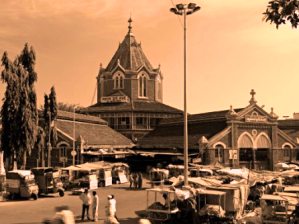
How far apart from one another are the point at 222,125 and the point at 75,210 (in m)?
35.4

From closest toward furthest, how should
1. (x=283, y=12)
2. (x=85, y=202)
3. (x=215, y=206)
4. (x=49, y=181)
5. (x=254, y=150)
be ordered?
(x=283, y=12), (x=215, y=206), (x=85, y=202), (x=49, y=181), (x=254, y=150)

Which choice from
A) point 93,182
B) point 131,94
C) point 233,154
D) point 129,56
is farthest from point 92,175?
point 129,56

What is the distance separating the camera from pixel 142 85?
82.1m

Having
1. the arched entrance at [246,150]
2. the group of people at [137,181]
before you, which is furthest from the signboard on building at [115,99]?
the group of people at [137,181]

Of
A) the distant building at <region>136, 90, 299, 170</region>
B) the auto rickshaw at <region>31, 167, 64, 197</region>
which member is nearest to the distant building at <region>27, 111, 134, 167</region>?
the distant building at <region>136, 90, 299, 170</region>

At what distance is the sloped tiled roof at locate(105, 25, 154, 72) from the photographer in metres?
83.5

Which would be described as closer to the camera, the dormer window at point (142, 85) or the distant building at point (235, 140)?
the distant building at point (235, 140)

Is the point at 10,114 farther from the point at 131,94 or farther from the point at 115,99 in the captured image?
the point at 131,94

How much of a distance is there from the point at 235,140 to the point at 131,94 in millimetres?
27347

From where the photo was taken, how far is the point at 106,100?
8031 centimetres

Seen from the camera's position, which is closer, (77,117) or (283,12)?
(283,12)

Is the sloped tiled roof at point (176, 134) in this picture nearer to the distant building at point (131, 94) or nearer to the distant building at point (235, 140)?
the distant building at point (235, 140)

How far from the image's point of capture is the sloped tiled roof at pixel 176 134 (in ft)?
192

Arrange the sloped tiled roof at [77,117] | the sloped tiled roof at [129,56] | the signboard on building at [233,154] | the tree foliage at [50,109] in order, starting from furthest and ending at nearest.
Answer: the sloped tiled roof at [129,56] < the sloped tiled roof at [77,117] < the signboard on building at [233,154] < the tree foliage at [50,109]
